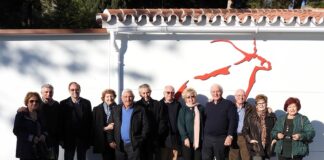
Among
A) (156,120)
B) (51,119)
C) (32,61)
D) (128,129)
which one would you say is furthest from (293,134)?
(32,61)

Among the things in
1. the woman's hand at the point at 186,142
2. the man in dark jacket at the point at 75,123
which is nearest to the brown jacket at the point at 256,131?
the woman's hand at the point at 186,142

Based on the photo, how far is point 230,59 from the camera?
8453mm

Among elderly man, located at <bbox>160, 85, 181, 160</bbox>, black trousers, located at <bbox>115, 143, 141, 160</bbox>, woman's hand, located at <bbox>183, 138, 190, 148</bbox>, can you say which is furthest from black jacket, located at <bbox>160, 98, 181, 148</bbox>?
black trousers, located at <bbox>115, 143, 141, 160</bbox>

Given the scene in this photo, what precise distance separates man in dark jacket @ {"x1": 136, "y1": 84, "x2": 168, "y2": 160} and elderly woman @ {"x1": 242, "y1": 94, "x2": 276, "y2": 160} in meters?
1.25

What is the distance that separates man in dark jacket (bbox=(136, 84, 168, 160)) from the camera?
745cm

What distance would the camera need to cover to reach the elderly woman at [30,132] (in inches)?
258

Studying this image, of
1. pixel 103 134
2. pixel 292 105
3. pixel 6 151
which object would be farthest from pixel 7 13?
pixel 292 105

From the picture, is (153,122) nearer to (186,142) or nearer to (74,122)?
(186,142)

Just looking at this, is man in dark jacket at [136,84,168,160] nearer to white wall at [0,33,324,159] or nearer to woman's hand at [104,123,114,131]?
woman's hand at [104,123,114,131]

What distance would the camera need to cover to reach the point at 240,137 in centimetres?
758

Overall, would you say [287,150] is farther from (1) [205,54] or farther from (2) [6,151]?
(2) [6,151]

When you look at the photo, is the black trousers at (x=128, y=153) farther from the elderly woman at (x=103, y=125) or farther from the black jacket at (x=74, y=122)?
the black jacket at (x=74, y=122)

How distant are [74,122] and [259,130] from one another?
2760 millimetres

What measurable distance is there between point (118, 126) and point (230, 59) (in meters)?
2.38
